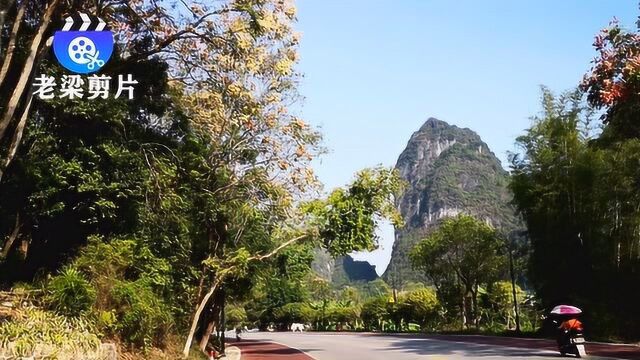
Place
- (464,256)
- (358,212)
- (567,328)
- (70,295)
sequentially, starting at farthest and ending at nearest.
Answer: (464,256) → (358,212) → (567,328) → (70,295)

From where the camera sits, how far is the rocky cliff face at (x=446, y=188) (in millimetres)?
107938

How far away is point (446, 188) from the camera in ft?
382

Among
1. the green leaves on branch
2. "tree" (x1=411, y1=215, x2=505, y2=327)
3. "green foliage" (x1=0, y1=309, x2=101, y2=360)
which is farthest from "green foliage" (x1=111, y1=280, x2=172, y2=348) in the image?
"tree" (x1=411, y1=215, x2=505, y2=327)

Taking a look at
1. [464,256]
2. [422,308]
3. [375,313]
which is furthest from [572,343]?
[375,313]

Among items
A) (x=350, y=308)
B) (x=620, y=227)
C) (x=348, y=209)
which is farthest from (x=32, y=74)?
(x=350, y=308)

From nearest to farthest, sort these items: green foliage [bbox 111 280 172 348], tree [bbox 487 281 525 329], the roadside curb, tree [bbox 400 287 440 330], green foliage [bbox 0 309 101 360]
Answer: green foliage [bbox 0 309 101 360], green foliage [bbox 111 280 172 348], the roadside curb, tree [bbox 487 281 525 329], tree [bbox 400 287 440 330]

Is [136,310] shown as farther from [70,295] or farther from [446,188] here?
[446,188]

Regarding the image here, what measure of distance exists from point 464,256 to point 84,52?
3417cm

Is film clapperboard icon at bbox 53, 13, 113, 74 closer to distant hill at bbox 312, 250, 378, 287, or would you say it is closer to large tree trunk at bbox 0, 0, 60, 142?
large tree trunk at bbox 0, 0, 60, 142

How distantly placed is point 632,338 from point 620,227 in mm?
4184

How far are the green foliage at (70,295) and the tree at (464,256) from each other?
108 feet

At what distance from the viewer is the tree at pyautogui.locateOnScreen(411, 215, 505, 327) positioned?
42625mm

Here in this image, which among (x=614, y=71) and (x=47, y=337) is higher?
(x=614, y=71)

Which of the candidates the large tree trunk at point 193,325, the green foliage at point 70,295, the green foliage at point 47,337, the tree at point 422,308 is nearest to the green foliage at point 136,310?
the green foliage at point 70,295
